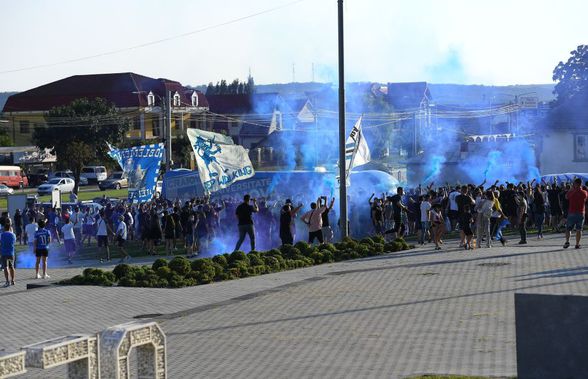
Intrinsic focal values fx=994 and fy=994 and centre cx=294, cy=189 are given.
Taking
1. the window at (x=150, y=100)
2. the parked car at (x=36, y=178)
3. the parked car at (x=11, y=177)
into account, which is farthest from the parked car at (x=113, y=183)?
the window at (x=150, y=100)

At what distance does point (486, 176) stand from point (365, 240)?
23.0 m

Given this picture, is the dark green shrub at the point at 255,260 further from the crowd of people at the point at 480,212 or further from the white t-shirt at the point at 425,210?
the white t-shirt at the point at 425,210

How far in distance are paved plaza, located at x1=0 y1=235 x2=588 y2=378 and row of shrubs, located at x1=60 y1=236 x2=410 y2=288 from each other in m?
0.43

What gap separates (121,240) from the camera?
27.6m

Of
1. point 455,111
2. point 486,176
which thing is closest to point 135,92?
point 455,111

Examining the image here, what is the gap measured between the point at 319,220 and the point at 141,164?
11466 mm

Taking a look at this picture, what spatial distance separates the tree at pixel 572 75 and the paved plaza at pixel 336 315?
3933cm

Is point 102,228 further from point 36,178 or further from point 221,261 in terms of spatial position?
point 36,178

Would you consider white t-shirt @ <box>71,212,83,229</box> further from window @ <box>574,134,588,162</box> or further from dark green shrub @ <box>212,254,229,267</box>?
window @ <box>574,134,588,162</box>

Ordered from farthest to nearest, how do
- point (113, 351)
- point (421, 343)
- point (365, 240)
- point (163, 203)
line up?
1. point (163, 203)
2. point (365, 240)
3. point (421, 343)
4. point (113, 351)

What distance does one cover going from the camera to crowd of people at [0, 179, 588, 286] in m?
24.3

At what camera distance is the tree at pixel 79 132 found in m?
72.1

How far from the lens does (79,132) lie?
72.7 m

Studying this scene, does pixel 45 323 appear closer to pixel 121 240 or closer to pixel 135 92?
pixel 121 240
